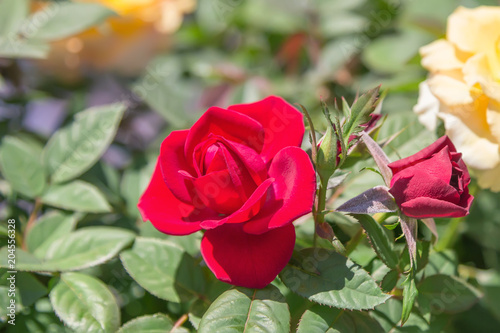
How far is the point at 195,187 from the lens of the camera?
373mm

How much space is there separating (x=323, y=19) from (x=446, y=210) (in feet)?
2.09

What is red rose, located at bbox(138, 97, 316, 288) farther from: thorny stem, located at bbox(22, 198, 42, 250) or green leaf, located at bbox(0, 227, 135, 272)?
thorny stem, located at bbox(22, 198, 42, 250)

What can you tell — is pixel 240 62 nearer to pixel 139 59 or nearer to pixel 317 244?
pixel 139 59

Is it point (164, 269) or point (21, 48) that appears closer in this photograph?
point (164, 269)

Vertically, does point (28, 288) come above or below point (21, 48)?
below

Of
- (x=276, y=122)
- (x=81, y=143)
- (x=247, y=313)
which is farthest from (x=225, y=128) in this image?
(x=81, y=143)

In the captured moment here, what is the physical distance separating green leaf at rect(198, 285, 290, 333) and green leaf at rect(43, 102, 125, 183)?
0.89 ft

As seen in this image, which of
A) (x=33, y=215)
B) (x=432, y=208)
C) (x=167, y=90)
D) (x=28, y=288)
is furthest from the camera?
(x=167, y=90)

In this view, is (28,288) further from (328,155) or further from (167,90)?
(167,90)

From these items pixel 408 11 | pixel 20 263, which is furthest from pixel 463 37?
pixel 20 263

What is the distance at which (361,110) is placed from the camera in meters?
0.35

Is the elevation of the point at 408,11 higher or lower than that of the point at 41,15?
lower

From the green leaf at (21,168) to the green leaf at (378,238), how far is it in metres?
0.37

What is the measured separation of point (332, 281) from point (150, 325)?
0.17m
